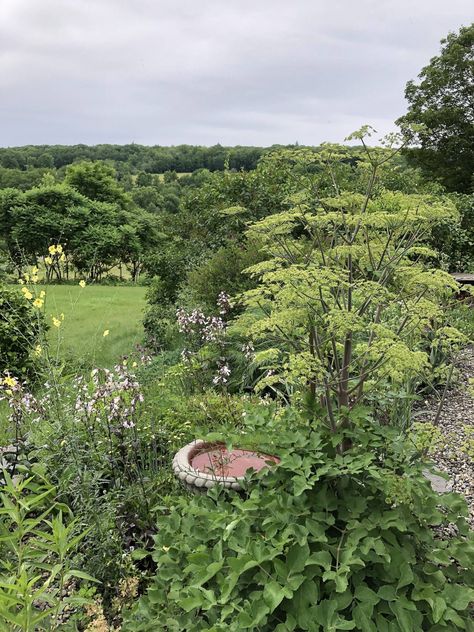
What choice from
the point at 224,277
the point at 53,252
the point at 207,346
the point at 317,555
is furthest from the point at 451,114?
the point at 317,555

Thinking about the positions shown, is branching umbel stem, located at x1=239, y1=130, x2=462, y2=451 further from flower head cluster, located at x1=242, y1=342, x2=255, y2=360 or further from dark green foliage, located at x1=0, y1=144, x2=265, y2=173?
dark green foliage, located at x1=0, y1=144, x2=265, y2=173

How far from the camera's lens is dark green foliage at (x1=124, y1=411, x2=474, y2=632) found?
154 cm

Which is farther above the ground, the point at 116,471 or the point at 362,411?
the point at 362,411

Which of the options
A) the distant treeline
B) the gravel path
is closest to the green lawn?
the gravel path

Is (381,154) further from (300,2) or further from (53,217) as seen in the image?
(53,217)

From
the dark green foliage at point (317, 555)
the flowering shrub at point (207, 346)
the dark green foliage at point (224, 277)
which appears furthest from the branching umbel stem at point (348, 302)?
the dark green foliage at point (224, 277)

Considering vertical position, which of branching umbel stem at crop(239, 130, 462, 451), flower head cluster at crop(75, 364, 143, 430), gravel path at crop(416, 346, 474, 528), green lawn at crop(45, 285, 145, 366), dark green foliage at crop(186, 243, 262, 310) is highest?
branching umbel stem at crop(239, 130, 462, 451)

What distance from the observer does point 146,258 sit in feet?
28.1

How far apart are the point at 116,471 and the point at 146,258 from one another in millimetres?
6078

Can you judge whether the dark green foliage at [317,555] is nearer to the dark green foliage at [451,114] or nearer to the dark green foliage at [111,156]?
the dark green foliage at [451,114]

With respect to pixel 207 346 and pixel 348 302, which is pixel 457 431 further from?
pixel 207 346

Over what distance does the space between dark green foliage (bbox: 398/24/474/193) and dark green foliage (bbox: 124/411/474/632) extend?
78.9 feet

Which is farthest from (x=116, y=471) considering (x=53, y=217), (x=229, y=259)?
(x=53, y=217)

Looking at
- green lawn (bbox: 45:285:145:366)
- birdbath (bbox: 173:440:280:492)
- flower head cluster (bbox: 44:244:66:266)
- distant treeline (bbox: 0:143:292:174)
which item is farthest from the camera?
distant treeline (bbox: 0:143:292:174)
